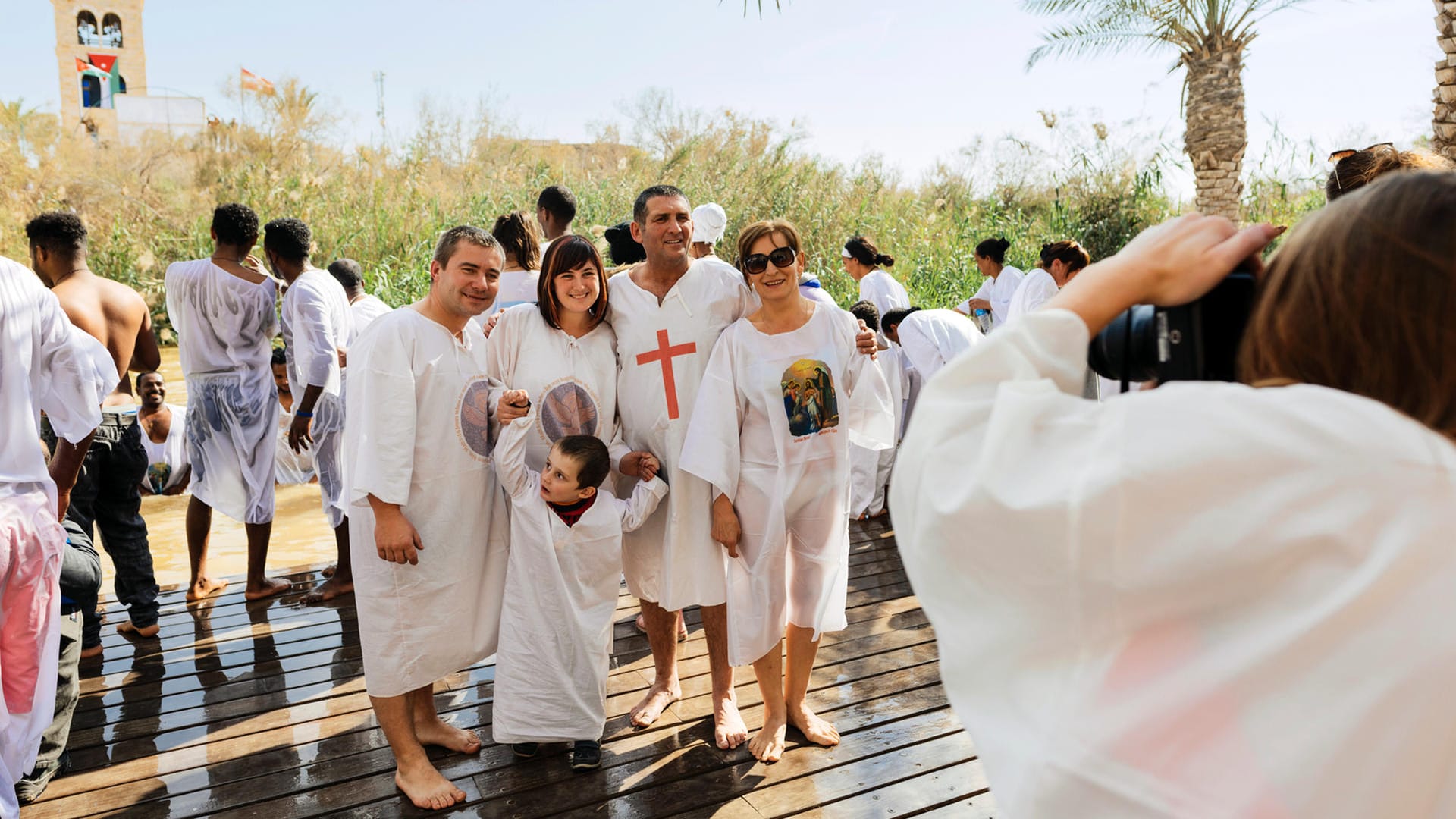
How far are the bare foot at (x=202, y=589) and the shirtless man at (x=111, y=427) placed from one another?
326 mm

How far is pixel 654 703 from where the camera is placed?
3516 mm

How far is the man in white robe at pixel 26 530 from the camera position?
9.00ft

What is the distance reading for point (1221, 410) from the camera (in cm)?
85

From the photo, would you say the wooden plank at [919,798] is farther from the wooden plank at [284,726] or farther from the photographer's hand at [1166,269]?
the photographer's hand at [1166,269]

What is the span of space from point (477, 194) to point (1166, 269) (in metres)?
15.7

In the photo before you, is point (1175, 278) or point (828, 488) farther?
point (828, 488)

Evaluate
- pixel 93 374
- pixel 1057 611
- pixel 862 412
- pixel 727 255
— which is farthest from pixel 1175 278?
pixel 727 255

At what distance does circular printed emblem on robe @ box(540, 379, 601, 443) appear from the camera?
10.5 feet

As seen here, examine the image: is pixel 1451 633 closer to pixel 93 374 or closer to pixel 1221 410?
pixel 1221 410

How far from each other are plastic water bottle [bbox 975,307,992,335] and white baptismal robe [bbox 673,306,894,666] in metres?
6.78

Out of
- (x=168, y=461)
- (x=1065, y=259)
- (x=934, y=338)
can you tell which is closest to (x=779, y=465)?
(x=934, y=338)

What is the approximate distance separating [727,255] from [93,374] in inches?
431

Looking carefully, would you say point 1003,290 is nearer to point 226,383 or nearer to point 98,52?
point 226,383

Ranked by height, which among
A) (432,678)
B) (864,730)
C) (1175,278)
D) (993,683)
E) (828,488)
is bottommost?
(864,730)
